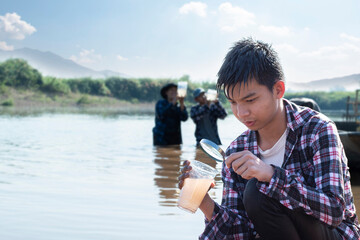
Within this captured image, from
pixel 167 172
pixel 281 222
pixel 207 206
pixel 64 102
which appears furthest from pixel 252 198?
pixel 64 102

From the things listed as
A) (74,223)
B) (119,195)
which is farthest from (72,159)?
(74,223)

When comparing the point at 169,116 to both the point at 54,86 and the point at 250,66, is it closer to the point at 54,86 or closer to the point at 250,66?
the point at 250,66

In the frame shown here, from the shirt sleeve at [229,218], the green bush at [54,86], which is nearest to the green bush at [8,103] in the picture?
the green bush at [54,86]

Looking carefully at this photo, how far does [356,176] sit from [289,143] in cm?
412

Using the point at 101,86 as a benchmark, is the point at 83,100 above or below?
below

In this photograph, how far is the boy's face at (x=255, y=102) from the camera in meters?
1.80

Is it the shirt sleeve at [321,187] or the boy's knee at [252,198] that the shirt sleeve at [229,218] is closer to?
the boy's knee at [252,198]

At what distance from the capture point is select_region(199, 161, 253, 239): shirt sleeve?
2.00m

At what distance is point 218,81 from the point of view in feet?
6.24

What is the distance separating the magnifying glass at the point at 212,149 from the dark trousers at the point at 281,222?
0.16 metres

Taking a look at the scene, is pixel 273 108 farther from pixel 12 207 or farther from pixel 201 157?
pixel 201 157

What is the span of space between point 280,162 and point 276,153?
1.7 inches

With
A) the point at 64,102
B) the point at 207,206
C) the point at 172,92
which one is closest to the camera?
the point at 207,206

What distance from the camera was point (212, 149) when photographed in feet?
6.23
